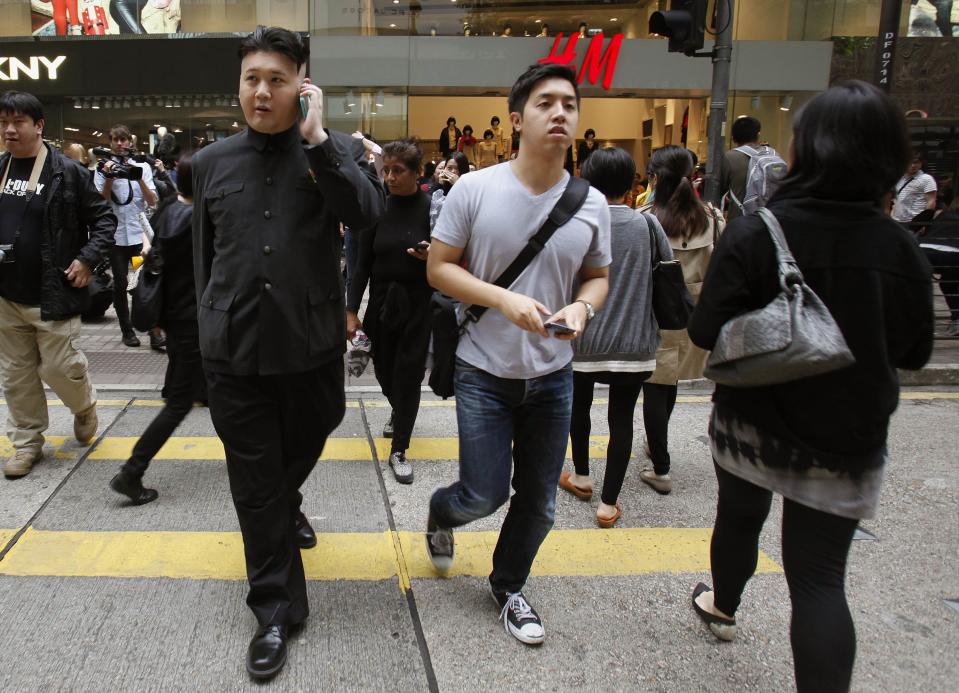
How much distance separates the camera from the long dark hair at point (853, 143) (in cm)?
202

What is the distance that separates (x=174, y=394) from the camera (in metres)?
4.06

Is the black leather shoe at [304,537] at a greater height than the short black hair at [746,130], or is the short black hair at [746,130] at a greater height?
the short black hair at [746,130]

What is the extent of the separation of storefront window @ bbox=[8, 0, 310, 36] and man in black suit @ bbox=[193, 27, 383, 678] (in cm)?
1483

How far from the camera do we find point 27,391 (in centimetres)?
442

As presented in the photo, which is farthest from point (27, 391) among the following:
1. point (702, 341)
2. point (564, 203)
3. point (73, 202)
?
point (702, 341)

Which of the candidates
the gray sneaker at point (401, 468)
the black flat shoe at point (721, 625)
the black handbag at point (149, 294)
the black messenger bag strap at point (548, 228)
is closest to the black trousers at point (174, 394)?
the black handbag at point (149, 294)

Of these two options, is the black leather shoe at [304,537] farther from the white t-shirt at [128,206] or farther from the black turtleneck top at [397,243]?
the white t-shirt at [128,206]

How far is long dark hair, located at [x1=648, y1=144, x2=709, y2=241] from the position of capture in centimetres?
404

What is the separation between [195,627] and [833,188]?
2.68 m

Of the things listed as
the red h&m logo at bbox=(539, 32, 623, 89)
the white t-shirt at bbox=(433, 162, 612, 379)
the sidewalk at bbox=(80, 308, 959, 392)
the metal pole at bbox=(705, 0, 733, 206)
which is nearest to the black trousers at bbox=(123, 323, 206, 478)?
the white t-shirt at bbox=(433, 162, 612, 379)

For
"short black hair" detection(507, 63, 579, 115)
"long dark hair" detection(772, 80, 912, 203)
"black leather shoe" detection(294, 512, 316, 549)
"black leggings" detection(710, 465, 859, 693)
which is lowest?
"black leather shoe" detection(294, 512, 316, 549)

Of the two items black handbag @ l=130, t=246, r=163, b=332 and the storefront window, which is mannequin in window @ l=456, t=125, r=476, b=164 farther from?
black handbag @ l=130, t=246, r=163, b=332

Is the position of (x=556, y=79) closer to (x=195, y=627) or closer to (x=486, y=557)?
(x=486, y=557)

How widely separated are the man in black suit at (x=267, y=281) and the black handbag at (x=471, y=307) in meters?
0.40
